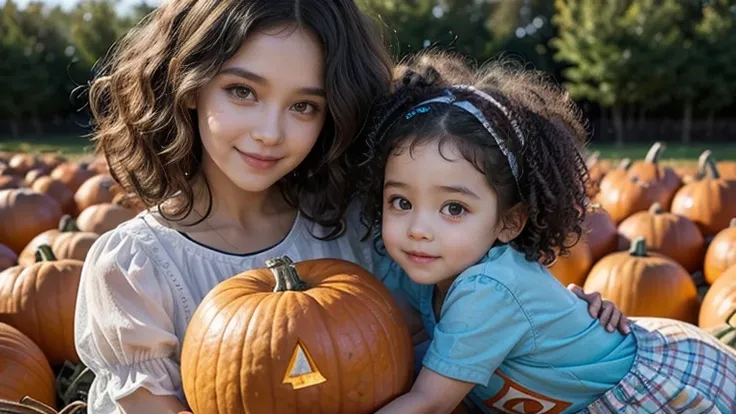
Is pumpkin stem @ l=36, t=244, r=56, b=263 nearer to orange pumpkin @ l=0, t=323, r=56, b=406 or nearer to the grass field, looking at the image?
orange pumpkin @ l=0, t=323, r=56, b=406

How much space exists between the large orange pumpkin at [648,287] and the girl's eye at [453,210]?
2.61 m

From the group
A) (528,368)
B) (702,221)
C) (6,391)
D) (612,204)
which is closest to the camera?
(528,368)

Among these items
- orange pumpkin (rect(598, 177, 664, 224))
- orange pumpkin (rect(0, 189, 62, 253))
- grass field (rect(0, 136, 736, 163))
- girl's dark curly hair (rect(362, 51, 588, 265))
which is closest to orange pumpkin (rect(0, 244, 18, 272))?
orange pumpkin (rect(0, 189, 62, 253))

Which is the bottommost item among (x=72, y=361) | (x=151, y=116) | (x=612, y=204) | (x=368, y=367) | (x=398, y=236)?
(x=612, y=204)

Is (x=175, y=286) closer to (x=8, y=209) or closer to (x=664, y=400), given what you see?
(x=664, y=400)

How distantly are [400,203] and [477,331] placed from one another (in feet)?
1.49

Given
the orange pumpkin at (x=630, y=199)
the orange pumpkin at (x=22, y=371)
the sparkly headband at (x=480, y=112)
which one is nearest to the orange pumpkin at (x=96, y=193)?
the orange pumpkin at (x=22, y=371)

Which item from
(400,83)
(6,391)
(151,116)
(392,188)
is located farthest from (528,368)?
(6,391)

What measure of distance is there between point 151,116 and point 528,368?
4.59ft

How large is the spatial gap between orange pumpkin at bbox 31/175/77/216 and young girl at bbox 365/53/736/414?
17.7ft

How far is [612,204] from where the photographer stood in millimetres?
6891

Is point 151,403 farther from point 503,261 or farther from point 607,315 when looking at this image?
point 607,315

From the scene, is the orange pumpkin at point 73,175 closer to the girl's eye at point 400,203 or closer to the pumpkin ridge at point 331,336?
the girl's eye at point 400,203

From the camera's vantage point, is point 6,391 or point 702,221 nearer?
point 6,391
